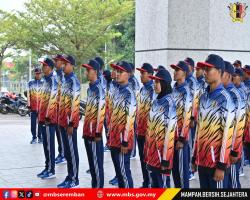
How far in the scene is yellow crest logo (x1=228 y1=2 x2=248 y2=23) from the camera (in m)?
12.5

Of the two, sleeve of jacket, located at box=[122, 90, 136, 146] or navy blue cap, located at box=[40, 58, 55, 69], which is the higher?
navy blue cap, located at box=[40, 58, 55, 69]

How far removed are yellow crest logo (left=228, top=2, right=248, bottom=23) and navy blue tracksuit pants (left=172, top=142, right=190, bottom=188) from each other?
690cm

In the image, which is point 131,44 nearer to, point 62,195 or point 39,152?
point 39,152

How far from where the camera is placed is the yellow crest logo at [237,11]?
41.1ft

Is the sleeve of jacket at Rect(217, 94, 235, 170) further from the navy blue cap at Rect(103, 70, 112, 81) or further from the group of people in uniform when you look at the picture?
the navy blue cap at Rect(103, 70, 112, 81)

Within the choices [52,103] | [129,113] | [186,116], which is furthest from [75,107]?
[186,116]

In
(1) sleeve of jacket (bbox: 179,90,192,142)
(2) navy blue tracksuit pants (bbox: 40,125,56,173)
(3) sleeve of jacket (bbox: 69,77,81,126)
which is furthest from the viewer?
Result: (2) navy blue tracksuit pants (bbox: 40,125,56,173)

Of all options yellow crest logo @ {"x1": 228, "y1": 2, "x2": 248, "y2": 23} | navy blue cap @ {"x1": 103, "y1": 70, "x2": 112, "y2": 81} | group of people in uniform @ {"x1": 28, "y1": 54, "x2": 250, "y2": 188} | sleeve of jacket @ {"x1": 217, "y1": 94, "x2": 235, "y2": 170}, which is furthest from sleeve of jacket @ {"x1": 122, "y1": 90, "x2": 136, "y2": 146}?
yellow crest logo @ {"x1": 228, "y1": 2, "x2": 248, "y2": 23}

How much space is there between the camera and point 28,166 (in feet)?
31.0

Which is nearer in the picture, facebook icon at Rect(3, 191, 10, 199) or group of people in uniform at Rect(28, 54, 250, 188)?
group of people in uniform at Rect(28, 54, 250, 188)

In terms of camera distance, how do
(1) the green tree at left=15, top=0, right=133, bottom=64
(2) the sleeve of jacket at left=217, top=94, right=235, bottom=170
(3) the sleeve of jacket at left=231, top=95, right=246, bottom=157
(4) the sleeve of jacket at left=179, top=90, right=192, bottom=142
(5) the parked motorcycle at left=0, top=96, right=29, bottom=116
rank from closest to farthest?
(2) the sleeve of jacket at left=217, top=94, right=235, bottom=170
(3) the sleeve of jacket at left=231, top=95, right=246, bottom=157
(4) the sleeve of jacket at left=179, top=90, right=192, bottom=142
(5) the parked motorcycle at left=0, top=96, right=29, bottom=116
(1) the green tree at left=15, top=0, right=133, bottom=64

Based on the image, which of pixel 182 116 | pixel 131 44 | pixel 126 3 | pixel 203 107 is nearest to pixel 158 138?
pixel 203 107

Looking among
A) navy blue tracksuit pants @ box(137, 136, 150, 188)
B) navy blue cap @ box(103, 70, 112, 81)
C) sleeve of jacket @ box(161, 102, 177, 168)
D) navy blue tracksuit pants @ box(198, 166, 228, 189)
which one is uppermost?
navy blue cap @ box(103, 70, 112, 81)

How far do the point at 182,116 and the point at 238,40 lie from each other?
6021mm
